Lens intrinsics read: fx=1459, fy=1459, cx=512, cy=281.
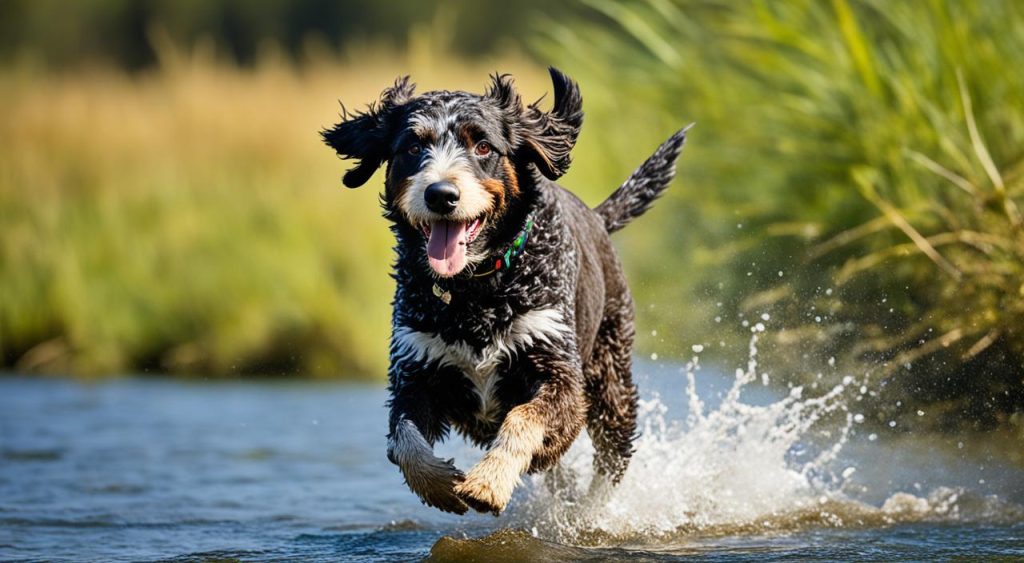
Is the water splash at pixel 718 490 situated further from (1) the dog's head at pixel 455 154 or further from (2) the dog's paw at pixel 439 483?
(1) the dog's head at pixel 455 154

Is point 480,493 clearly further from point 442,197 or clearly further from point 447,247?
point 442,197

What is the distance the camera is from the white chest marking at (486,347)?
18.1ft

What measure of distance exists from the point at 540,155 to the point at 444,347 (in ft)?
2.73

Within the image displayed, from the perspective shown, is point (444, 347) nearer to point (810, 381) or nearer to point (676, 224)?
point (810, 381)

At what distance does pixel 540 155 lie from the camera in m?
5.64

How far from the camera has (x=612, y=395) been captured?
6.51 metres

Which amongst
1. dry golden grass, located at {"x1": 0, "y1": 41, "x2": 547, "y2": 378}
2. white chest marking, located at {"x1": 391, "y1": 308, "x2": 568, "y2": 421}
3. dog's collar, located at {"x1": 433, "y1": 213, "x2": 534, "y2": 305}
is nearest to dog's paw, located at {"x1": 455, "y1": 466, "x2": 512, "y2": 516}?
white chest marking, located at {"x1": 391, "y1": 308, "x2": 568, "y2": 421}

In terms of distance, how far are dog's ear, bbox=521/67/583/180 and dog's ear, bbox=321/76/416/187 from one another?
0.52 m

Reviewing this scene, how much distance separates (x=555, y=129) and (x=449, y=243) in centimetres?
79

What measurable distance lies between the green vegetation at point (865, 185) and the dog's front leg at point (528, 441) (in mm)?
2359

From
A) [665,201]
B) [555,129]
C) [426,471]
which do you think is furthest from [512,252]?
[665,201]

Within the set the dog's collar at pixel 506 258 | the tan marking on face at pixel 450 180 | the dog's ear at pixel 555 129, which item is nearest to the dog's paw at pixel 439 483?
the dog's collar at pixel 506 258

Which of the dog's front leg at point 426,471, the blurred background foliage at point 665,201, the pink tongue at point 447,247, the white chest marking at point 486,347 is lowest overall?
the dog's front leg at point 426,471

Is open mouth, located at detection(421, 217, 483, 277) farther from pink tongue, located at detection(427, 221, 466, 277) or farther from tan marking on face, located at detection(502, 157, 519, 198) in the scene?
tan marking on face, located at detection(502, 157, 519, 198)
